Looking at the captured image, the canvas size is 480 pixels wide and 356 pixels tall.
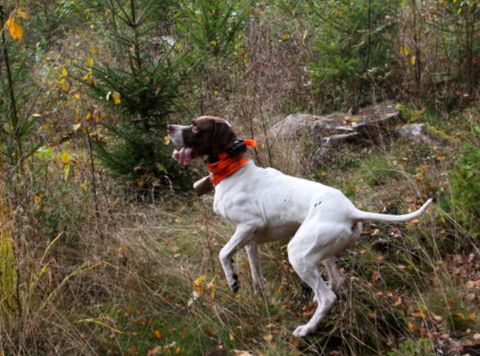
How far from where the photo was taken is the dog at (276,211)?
3521 mm

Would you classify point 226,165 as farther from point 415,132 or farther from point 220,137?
point 415,132

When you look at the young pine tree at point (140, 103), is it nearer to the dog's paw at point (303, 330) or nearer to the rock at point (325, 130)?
the rock at point (325, 130)

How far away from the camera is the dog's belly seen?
12.6 feet

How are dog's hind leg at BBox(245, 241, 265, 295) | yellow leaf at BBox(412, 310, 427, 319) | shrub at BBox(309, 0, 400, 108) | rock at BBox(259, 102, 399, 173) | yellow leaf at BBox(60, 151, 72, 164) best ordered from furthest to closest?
1. shrub at BBox(309, 0, 400, 108)
2. rock at BBox(259, 102, 399, 173)
3. yellow leaf at BBox(60, 151, 72, 164)
4. dog's hind leg at BBox(245, 241, 265, 295)
5. yellow leaf at BBox(412, 310, 427, 319)

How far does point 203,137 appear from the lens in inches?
154

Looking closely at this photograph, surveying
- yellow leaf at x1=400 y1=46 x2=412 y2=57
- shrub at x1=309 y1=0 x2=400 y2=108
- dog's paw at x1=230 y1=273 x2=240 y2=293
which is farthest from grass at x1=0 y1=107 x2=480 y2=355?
shrub at x1=309 y1=0 x2=400 y2=108

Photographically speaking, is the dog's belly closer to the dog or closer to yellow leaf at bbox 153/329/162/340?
the dog

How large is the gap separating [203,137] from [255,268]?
939mm

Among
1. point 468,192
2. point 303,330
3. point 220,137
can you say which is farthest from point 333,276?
point 468,192

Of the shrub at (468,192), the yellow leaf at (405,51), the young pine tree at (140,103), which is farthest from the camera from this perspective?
the yellow leaf at (405,51)

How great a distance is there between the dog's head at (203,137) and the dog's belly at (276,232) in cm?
56

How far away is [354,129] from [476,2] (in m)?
1.89

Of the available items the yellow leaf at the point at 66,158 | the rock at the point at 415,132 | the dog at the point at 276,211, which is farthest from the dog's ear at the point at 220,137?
the rock at the point at 415,132

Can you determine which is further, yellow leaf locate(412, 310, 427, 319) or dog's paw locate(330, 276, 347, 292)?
dog's paw locate(330, 276, 347, 292)
